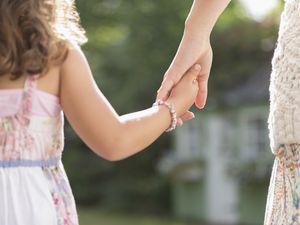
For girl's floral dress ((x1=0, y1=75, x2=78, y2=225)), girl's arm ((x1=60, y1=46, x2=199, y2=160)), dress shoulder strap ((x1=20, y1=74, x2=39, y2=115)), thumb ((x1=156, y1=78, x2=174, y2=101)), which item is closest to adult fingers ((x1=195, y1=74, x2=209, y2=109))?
thumb ((x1=156, y1=78, x2=174, y2=101))

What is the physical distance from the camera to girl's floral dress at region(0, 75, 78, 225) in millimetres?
2469

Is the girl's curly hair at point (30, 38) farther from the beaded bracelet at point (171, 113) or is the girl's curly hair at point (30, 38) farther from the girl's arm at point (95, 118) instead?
the beaded bracelet at point (171, 113)

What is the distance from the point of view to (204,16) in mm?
3074

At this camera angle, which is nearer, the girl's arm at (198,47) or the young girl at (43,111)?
the young girl at (43,111)

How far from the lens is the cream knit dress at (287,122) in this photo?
2697 mm

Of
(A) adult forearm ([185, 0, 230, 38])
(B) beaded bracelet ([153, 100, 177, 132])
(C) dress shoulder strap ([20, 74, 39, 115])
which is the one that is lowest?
(B) beaded bracelet ([153, 100, 177, 132])

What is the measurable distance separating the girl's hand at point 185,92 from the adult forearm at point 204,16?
6.3 inches

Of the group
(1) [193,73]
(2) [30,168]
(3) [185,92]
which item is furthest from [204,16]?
(2) [30,168]

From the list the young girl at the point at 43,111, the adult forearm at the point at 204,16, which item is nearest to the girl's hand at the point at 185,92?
the adult forearm at the point at 204,16

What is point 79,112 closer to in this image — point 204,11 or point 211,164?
point 204,11

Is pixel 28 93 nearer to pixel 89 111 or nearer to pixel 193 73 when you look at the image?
pixel 89 111

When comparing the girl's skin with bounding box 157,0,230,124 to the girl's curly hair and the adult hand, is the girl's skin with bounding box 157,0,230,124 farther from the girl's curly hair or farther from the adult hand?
the girl's curly hair

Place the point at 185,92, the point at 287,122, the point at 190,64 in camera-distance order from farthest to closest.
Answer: the point at 190,64 → the point at 185,92 → the point at 287,122

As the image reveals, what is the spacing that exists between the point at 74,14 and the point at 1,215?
0.61 metres
